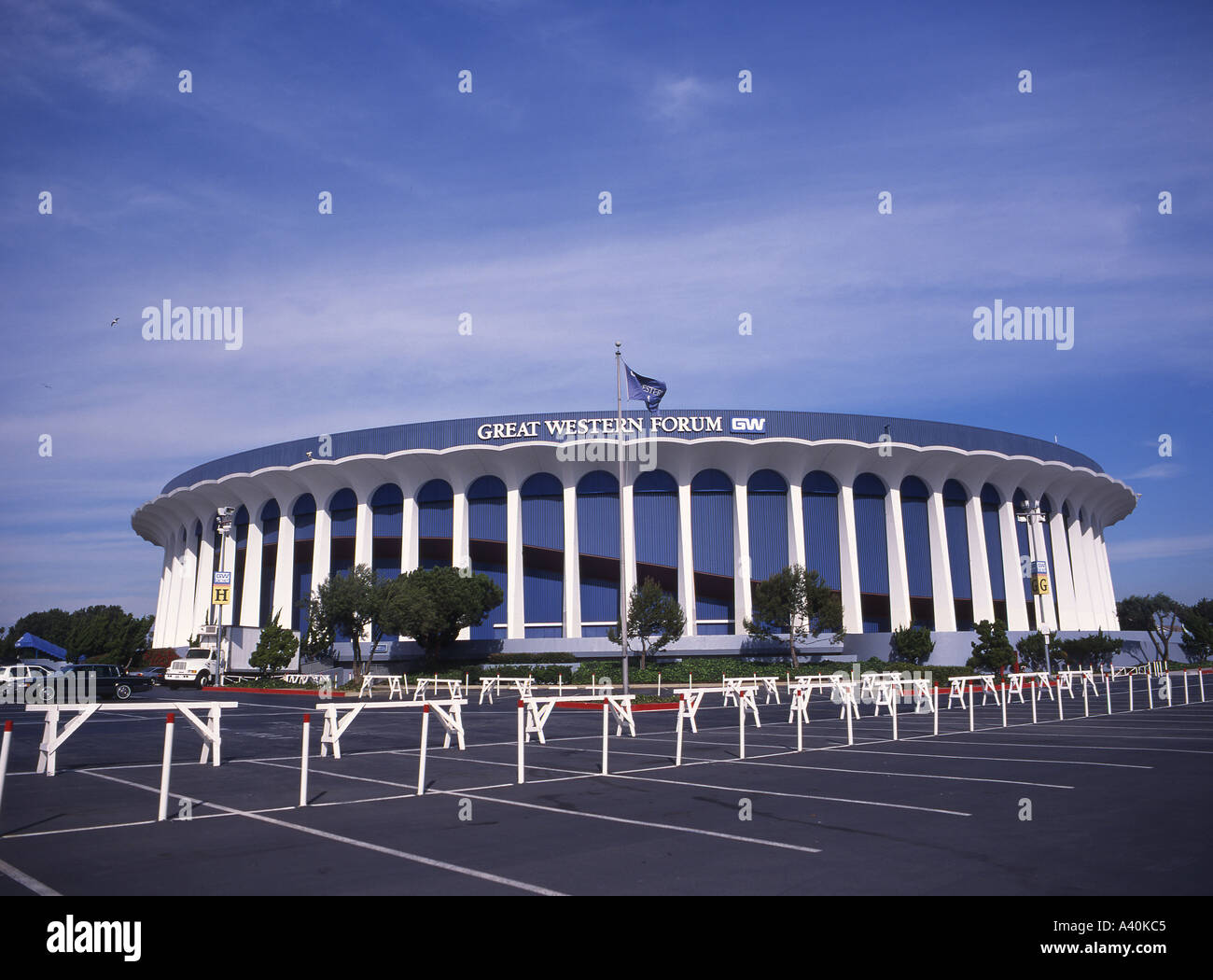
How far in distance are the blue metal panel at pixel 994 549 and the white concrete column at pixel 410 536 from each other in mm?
37073

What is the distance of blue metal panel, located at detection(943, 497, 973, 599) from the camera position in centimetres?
5947

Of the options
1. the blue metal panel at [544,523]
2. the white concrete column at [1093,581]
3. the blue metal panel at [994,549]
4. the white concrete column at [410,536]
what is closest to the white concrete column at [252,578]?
the white concrete column at [410,536]

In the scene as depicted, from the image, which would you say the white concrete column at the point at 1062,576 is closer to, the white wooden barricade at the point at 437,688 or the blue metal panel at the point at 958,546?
the blue metal panel at the point at 958,546

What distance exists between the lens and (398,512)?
5969 centimetres

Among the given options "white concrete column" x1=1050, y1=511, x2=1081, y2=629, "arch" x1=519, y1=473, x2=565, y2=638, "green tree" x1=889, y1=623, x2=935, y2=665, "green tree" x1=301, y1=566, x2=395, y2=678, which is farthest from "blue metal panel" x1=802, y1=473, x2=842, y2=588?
"green tree" x1=301, y1=566, x2=395, y2=678

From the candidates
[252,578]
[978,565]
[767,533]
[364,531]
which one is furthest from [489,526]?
[978,565]

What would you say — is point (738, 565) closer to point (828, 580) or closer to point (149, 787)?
point (828, 580)

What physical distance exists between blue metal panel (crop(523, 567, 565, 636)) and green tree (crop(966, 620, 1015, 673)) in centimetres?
2372

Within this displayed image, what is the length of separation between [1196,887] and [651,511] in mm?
49659

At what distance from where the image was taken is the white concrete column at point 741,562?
173 ft

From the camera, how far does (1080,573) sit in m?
69.5

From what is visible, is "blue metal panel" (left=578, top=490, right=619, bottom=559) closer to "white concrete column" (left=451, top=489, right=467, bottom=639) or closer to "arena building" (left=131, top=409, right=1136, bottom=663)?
"arena building" (left=131, top=409, right=1136, bottom=663)

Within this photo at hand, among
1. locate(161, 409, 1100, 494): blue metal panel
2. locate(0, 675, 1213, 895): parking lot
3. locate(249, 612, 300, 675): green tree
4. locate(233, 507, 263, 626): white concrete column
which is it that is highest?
locate(161, 409, 1100, 494): blue metal panel
